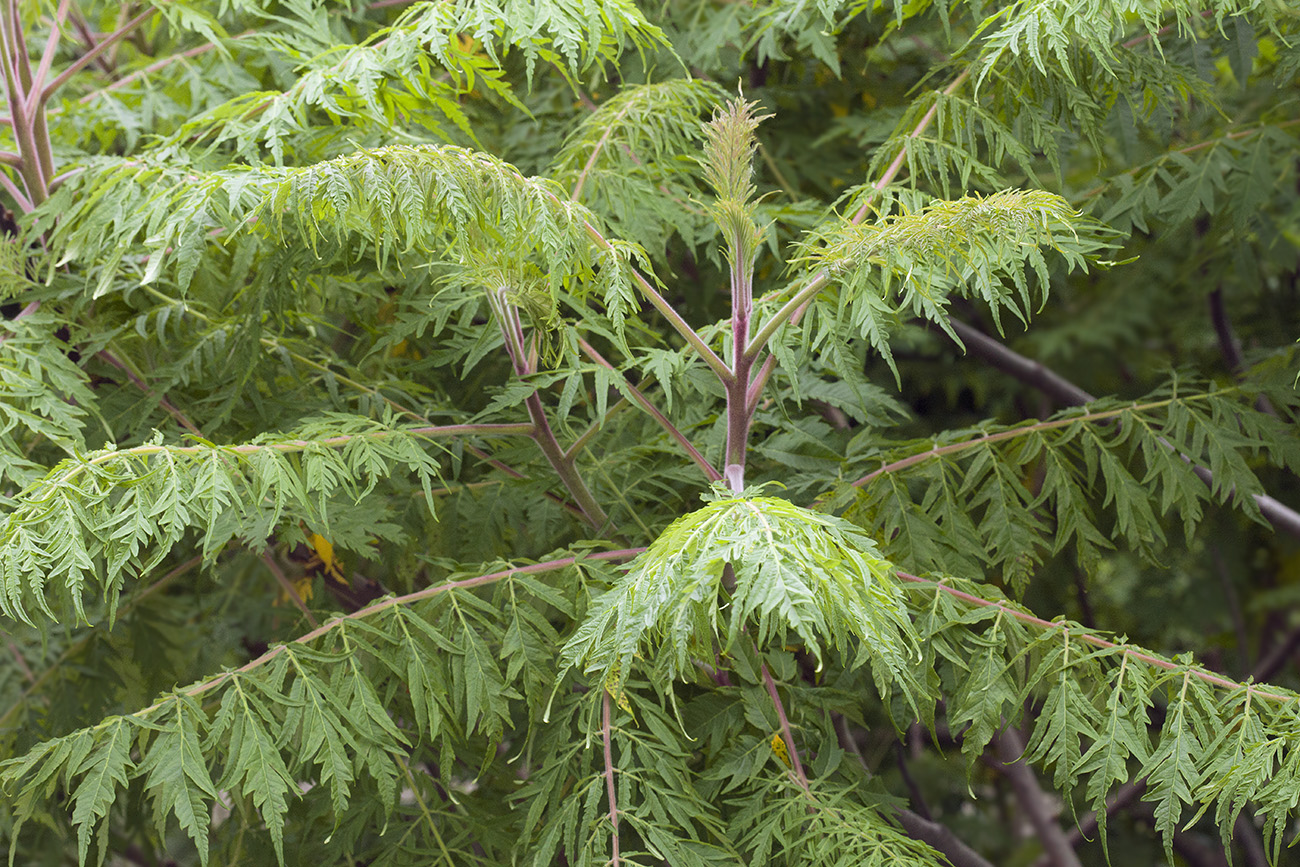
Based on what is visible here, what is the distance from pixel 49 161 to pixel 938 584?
1829mm

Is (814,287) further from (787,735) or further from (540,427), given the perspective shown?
(787,735)

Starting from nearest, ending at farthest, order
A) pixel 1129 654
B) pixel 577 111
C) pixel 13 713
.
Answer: pixel 1129 654 < pixel 13 713 < pixel 577 111

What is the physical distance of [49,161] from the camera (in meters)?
2.02

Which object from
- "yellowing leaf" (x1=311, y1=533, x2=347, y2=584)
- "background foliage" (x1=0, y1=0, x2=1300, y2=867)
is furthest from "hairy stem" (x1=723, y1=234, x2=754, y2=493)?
"yellowing leaf" (x1=311, y1=533, x2=347, y2=584)

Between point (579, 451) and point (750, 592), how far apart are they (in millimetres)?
801

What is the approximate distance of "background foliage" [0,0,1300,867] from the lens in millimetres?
1362

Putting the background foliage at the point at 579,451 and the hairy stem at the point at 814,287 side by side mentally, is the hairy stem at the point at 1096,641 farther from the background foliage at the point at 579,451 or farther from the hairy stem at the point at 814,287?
the hairy stem at the point at 814,287

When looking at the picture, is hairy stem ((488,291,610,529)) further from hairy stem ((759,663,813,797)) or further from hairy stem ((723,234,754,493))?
hairy stem ((759,663,813,797))

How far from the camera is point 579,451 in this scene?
1847mm

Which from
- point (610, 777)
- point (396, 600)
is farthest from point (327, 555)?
point (610, 777)

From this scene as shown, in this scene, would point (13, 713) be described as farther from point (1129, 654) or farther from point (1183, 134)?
point (1183, 134)

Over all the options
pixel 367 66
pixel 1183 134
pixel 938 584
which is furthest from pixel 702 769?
pixel 1183 134

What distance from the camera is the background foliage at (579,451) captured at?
1362 mm

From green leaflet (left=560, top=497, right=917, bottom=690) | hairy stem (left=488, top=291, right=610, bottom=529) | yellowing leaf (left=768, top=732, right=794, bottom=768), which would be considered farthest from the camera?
hairy stem (left=488, top=291, right=610, bottom=529)
